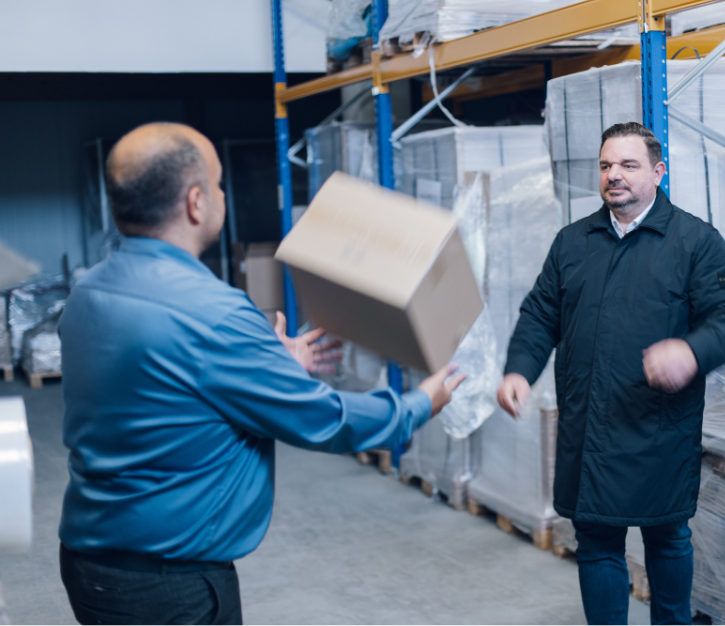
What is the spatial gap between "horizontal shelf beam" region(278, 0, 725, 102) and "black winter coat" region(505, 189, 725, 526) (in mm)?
942

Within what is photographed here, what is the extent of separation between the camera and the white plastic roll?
171cm

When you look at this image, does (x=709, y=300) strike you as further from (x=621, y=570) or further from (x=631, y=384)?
(x=621, y=570)

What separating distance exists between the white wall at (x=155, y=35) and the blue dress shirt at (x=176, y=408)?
557cm

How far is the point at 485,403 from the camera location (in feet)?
15.0

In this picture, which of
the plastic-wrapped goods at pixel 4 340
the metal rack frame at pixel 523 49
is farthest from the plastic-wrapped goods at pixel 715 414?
the plastic-wrapped goods at pixel 4 340

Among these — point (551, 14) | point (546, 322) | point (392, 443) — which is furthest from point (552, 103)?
point (392, 443)

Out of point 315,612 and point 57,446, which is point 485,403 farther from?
point 57,446

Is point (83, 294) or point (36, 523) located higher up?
point (83, 294)

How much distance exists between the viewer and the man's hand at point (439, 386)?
6.46 feet

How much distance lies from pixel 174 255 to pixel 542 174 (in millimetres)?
2910

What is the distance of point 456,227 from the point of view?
192cm

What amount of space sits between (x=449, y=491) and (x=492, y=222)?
1659 millimetres

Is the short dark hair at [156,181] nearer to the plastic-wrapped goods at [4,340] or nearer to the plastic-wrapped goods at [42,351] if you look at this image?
the plastic-wrapped goods at [42,351]

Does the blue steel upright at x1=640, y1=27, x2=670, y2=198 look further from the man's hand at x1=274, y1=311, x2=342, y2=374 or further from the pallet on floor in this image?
the pallet on floor
